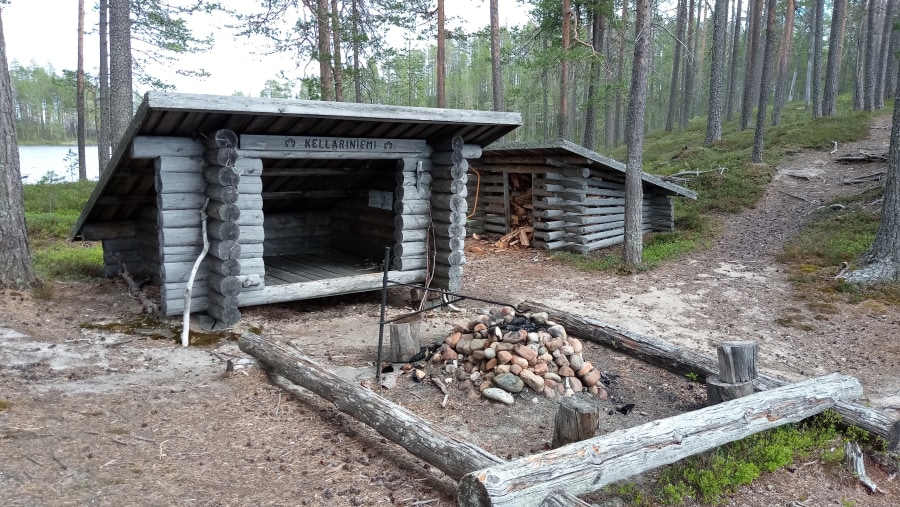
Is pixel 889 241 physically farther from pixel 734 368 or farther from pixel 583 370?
pixel 583 370

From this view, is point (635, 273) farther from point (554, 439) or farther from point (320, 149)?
point (554, 439)

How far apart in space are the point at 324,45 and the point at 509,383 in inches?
494

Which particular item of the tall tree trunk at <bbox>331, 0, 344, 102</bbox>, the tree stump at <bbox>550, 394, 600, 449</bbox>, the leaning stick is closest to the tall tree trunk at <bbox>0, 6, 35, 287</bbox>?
the leaning stick

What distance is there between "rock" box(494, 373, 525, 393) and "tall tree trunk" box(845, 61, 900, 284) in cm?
759

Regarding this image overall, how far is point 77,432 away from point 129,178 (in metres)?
4.59

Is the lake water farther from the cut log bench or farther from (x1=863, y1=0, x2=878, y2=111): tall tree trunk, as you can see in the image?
(x1=863, y1=0, x2=878, y2=111): tall tree trunk

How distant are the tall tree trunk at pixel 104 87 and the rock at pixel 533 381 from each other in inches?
764

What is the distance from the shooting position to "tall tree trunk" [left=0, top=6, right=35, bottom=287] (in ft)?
26.5

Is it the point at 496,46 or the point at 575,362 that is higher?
the point at 496,46

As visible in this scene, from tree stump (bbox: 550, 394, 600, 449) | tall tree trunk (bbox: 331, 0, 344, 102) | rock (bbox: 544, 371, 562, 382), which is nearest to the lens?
tree stump (bbox: 550, 394, 600, 449)

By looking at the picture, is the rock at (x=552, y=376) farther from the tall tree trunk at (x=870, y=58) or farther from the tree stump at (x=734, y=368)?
the tall tree trunk at (x=870, y=58)

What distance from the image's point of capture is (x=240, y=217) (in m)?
7.86

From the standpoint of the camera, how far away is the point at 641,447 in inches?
169

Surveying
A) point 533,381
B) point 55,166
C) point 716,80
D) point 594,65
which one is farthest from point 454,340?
point 55,166
